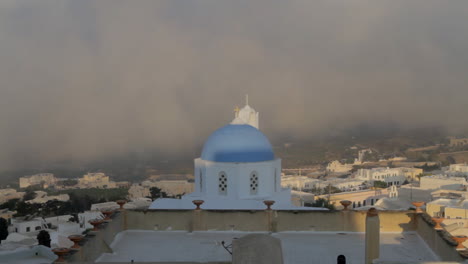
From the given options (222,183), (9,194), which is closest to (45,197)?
(9,194)

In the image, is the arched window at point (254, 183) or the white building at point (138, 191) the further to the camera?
the white building at point (138, 191)

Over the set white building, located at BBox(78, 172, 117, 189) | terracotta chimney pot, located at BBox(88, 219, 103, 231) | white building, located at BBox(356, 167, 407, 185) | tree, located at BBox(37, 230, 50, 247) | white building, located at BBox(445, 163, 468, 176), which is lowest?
white building, located at BBox(356, 167, 407, 185)

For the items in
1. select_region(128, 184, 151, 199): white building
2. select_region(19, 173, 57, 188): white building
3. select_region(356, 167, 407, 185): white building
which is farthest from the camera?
select_region(356, 167, 407, 185): white building

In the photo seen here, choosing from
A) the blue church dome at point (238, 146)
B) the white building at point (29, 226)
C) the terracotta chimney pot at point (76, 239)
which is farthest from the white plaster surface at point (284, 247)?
the white building at point (29, 226)

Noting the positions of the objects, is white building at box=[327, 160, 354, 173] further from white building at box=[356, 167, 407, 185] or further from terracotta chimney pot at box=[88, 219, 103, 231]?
terracotta chimney pot at box=[88, 219, 103, 231]

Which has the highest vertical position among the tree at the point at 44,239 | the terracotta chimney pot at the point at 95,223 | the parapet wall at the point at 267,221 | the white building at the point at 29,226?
the terracotta chimney pot at the point at 95,223

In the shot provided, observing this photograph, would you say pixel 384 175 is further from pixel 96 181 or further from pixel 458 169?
→ pixel 96 181

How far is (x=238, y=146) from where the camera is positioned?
19938 millimetres

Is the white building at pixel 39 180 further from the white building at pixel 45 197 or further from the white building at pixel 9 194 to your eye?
the white building at pixel 9 194

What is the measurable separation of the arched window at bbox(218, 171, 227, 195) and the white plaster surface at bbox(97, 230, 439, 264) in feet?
25.2

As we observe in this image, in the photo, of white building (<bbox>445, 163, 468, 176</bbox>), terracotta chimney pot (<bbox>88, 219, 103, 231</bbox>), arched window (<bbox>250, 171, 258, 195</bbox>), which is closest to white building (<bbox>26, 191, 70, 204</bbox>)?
arched window (<bbox>250, 171, 258, 195</bbox>)

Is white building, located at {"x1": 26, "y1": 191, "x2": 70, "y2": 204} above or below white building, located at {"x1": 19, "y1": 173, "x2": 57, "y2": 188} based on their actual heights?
below

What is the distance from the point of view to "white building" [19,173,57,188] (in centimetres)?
5150

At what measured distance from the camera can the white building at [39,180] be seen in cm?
5150
